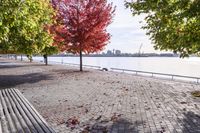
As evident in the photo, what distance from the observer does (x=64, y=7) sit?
1388 inches

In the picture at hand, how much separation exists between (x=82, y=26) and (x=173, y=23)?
771 inches

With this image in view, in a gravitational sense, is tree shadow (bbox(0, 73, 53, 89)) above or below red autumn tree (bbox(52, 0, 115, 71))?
below

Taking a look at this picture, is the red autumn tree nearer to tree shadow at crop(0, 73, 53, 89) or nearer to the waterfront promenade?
tree shadow at crop(0, 73, 53, 89)

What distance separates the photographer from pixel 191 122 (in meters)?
10.9


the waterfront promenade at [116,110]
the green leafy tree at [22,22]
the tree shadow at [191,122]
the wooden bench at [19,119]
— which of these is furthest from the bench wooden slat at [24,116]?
the tree shadow at [191,122]

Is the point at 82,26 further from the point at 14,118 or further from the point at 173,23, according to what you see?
the point at 14,118

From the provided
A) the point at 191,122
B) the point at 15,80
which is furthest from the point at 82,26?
the point at 191,122

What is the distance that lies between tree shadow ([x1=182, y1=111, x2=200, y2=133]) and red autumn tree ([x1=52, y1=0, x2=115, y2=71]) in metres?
22.7

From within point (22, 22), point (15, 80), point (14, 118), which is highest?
point (22, 22)

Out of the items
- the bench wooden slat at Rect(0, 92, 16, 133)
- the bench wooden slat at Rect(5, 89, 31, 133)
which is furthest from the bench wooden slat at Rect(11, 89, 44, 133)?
the bench wooden slat at Rect(0, 92, 16, 133)

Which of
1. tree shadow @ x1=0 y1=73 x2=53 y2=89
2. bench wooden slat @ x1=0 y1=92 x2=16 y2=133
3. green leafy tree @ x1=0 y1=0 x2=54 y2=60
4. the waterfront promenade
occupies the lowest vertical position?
tree shadow @ x1=0 y1=73 x2=53 y2=89

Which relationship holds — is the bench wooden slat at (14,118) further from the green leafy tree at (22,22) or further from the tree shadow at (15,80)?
the tree shadow at (15,80)

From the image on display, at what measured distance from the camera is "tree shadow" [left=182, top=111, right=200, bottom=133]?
32.3 ft

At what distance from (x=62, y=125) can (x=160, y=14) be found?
7725 mm
